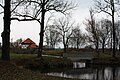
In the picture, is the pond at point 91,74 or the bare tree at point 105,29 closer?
the pond at point 91,74

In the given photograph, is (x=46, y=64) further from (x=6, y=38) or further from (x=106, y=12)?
(x=106, y=12)

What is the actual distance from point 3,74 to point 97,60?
32109 mm

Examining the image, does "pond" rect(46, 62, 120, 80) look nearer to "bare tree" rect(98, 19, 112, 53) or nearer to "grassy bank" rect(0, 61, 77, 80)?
"grassy bank" rect(0, 61, 77, 80)

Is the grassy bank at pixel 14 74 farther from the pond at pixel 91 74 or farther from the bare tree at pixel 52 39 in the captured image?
the bare tree at pixel 52 39

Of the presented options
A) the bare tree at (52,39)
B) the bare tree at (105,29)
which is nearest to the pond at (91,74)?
the bare tree at (105,29)

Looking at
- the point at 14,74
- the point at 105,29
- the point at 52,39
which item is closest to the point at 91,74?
the point at 14,74

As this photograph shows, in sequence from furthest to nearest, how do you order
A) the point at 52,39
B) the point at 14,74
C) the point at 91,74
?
the point at 52,39, the point at 91,74, the point at 14,74

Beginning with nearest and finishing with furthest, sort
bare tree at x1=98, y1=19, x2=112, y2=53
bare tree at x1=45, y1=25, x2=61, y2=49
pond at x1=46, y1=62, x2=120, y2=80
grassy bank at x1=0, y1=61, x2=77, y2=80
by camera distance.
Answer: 1. grassy bank at x1=0, y1=61, x2=77, y2=80
2. pond at x1=46, y1=62, x2=120, y2=80
3. bare tree at x1=98, y1=19, x2=112, y2=53
4. bare tree at x1=45, y1=25, x2=61, y2=49

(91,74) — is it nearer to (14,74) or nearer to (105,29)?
(14,74)

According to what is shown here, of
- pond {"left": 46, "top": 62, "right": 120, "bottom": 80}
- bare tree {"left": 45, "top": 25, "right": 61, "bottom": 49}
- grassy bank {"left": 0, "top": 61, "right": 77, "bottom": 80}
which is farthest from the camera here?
bare tree {"left": 45, "top": 25, "right": 61, "bottom": 49}

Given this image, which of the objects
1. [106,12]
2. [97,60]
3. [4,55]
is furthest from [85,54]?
[4,55]

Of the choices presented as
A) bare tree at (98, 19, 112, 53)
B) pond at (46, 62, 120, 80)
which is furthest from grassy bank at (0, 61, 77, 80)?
bare tree at (98, 19, 112, 53)

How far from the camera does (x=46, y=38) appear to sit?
103125 mm

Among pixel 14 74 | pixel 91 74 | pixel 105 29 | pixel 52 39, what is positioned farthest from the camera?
pixel 52 39
